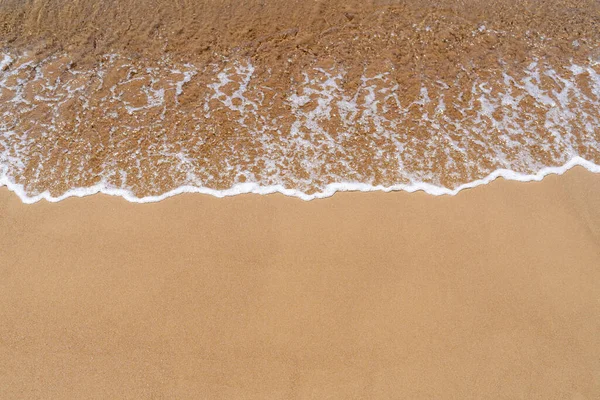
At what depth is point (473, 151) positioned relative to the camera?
20.1 ft

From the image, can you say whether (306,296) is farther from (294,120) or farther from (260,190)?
(294,120)

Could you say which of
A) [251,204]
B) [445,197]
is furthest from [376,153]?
[251,204]

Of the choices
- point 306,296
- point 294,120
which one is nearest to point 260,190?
point 294,120

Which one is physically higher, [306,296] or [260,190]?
[260,190]

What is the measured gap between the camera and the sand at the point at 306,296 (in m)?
4.17

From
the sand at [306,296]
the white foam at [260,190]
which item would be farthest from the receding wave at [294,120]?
the sand at [306,296]

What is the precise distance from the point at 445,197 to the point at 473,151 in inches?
43.1

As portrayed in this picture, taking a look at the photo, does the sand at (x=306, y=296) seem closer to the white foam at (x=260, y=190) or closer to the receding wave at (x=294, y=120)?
the white foam at (x=260, y=190)

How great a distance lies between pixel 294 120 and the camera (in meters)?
6.61

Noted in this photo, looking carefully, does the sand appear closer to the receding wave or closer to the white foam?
the white foam

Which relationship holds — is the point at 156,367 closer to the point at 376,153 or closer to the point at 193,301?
the point at 193,301

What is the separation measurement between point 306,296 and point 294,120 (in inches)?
120

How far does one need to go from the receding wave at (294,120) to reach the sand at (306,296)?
1.27 feet

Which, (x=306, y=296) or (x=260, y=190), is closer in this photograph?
(x=306, y=296)
